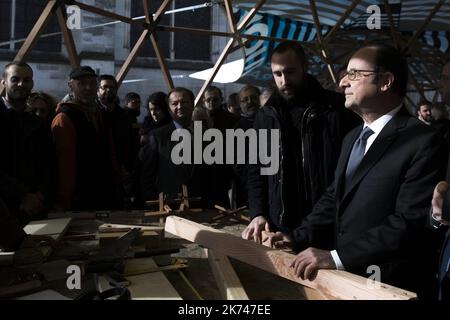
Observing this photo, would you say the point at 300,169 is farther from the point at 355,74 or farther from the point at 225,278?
the point at 225,278

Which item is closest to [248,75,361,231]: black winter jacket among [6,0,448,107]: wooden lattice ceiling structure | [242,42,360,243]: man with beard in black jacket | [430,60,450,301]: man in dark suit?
[242,42,360,243]: man with beard in black jacket

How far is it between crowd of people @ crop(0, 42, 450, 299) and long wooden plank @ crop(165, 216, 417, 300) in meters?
0.06

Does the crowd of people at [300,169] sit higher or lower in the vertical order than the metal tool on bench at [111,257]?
higher

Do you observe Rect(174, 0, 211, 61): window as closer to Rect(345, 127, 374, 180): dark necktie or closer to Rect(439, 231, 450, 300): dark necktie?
Rect(345, 127, 374, 180): dark necktie

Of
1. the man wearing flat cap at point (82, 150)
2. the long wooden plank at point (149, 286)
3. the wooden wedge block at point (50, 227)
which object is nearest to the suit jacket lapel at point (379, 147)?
the long wooden plank at point (149, 286)

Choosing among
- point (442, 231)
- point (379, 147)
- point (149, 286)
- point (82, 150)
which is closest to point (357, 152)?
point (379, 147)

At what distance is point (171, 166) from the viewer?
10.6 feet

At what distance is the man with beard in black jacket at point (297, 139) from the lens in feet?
7.25

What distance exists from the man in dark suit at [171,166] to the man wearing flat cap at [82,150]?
0.30m

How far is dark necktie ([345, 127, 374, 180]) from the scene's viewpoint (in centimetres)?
171

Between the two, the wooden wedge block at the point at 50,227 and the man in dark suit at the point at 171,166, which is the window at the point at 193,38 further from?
the wooden wedge block at the point at 50,227

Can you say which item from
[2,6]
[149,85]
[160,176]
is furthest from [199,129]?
[2,6]

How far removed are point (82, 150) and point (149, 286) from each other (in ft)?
6.49

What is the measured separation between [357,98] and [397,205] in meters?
0.44
